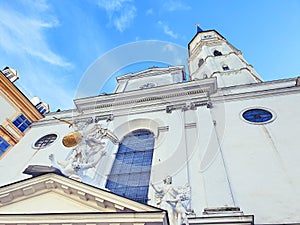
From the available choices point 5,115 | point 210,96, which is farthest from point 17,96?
point 210,96

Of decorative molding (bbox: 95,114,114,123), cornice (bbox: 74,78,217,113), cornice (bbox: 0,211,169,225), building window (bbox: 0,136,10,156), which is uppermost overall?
cornice (bbox: 74,78,217,113)

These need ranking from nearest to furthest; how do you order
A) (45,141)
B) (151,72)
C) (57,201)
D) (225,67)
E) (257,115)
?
(57,201) < (257,115) < (45,141) < (151,72) < (225,67)

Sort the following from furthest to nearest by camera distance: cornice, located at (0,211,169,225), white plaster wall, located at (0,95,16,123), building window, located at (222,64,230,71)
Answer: building window, located at (222,64,230,71) → white plaster wall, located at (0,95,16,123) → cornice, located at (0,211,169,225)

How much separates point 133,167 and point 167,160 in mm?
2036

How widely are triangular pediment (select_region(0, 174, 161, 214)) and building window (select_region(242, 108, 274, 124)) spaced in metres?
8.56

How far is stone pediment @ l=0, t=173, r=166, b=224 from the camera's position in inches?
291

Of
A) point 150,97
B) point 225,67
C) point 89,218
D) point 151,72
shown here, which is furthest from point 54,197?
point 225,67

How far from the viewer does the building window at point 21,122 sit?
1737cm

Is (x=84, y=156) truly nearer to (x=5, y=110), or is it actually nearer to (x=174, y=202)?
(x=174, y=202)

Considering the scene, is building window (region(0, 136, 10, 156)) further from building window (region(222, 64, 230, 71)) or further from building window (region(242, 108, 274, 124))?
building window (region(222, 64, 230, 71))

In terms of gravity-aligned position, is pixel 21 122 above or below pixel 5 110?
above

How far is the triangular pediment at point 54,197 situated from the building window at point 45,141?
6869 mm

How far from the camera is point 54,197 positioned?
8.79 m

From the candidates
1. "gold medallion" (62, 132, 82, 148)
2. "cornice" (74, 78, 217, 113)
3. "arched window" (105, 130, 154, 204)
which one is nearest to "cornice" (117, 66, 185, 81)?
"cornice" (74, 78, 217, 113)
